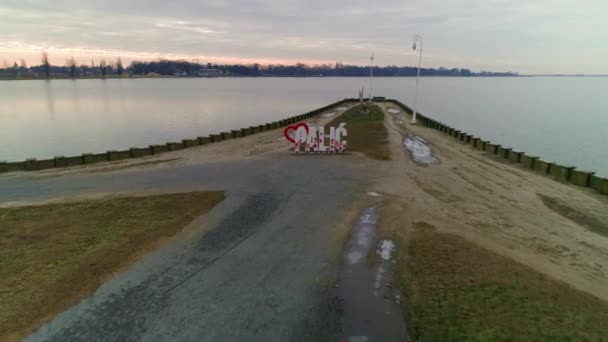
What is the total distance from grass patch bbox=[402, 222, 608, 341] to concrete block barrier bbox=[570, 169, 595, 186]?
11.8 m

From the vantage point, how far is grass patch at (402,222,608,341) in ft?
23.4

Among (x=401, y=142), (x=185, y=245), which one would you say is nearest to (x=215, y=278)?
Answer: (x=185, y=245)

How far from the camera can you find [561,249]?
1105 cm

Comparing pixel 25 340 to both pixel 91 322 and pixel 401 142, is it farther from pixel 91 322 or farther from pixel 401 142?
pixel 401 142

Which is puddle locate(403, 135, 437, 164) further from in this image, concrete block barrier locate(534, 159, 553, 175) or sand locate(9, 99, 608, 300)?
concrete block barrier locate(534, 159, 553, 175)

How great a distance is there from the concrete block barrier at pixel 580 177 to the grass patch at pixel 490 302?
11820 millimetres

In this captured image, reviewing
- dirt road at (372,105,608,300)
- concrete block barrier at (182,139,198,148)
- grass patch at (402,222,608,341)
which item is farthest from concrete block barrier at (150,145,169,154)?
grass patch at (402,222,608,341)

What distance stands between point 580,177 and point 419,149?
9.88 m

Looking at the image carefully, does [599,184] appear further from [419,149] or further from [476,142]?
[476,142]

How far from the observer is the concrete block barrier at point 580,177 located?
18281mm

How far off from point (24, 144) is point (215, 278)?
130 ft

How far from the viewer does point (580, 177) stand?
18.6 meters

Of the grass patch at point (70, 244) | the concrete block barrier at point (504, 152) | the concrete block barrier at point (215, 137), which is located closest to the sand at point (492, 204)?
the concrete block barrier at point (504, 152)

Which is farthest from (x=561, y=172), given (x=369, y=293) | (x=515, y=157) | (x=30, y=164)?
(x=30, y=164)
